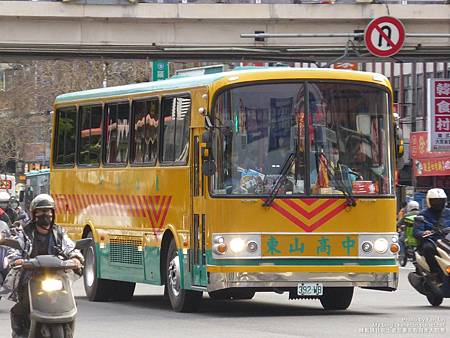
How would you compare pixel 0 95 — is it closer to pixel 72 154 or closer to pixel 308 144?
pixel 72 154

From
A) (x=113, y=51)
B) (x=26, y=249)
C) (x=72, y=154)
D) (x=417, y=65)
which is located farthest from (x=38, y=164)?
(x=26, y=249)

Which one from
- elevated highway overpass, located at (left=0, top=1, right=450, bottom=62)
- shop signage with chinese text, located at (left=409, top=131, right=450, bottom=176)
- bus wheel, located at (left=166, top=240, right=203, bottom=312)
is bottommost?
bus wheel, located at (left=166, top=240, right=203, bottom=312)

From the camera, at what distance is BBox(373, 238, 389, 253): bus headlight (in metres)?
20.2

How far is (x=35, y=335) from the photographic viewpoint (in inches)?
491

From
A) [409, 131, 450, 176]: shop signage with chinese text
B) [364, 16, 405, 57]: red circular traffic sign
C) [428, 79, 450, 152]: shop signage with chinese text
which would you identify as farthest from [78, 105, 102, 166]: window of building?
[409, 131, 450, 176]: shop signage with chinese text

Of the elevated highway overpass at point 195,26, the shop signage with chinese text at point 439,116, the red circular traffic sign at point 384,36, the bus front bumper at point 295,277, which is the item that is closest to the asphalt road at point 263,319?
the bus front bumper at point 295,277

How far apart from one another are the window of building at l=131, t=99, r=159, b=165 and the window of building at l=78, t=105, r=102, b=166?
62.7 inches

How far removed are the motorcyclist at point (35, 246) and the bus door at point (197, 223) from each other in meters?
6.91

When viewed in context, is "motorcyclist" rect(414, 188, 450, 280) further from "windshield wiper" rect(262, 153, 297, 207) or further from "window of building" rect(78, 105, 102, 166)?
"window of building" rect(78, 105, 102, 166)

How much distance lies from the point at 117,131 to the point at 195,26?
855 inches

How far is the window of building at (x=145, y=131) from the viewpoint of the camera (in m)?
22.3

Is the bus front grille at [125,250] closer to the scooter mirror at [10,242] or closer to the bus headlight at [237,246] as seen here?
the bus headlight at [237,246]

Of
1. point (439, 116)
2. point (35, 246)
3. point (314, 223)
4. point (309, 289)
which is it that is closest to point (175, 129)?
point (314, 223)

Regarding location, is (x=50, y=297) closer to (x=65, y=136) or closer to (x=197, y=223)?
(x=197, y=223)
